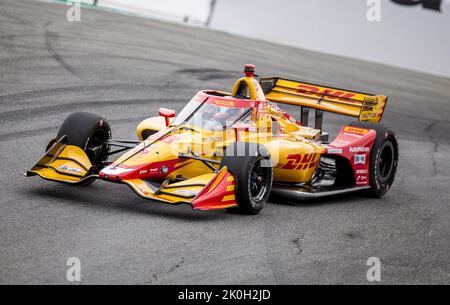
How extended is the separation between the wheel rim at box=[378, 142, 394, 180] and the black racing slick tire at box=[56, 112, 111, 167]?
149 inches

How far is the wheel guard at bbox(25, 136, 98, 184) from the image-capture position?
28.8 ft

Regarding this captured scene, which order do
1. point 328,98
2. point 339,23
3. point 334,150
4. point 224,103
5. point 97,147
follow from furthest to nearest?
point 339,23 → point 328,98 → point 334,150 → point 97,147 → point 224,103

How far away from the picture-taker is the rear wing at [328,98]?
11.1m

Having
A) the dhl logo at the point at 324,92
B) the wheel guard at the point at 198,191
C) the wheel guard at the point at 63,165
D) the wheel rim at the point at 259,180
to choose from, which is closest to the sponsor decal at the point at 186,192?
the wheel guard at the point at 198,191

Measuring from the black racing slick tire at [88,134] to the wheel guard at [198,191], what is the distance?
108 cm

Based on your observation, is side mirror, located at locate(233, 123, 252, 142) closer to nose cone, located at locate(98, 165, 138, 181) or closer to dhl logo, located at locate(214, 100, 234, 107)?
dhl logo, located at locate(214, 100, 234, 107)

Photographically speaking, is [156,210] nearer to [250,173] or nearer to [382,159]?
[250,173]

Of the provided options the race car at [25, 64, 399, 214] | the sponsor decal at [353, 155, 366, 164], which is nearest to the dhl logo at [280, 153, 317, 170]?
the race car at [25, 64, 399, 214]

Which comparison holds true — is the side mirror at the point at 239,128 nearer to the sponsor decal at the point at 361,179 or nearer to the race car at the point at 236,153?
the race car at the point at 236,153

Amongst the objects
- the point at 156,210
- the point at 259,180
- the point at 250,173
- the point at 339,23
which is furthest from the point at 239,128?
the point at 339,23

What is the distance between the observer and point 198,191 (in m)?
8.34

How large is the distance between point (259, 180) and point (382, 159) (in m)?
2.79
